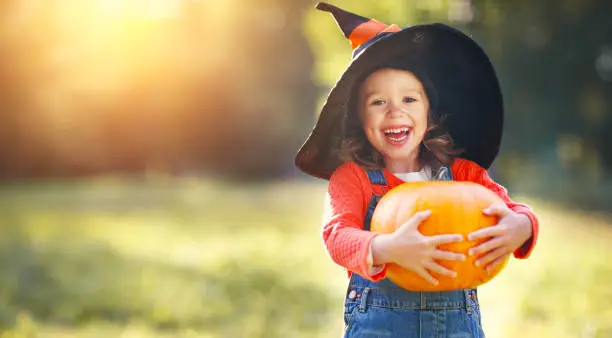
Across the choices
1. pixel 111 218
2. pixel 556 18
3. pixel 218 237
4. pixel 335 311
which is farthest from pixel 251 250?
pixel 556 18

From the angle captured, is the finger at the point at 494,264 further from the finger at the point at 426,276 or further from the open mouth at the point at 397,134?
the open mouth at the point at 397,134

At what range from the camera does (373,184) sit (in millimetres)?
2410

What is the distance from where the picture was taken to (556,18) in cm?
1222

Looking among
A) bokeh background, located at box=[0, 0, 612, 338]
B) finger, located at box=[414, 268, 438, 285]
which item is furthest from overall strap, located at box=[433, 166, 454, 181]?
bokeh background, located at box=[0, 0, 612, 338]

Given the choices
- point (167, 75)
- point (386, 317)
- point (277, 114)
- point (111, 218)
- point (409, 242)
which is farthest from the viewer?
point (277, 114)

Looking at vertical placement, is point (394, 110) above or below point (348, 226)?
above

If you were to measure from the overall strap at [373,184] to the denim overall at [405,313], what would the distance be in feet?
0.05

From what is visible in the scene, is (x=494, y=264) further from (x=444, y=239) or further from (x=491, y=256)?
(x=444, y=239)

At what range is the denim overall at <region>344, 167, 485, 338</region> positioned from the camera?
7.39 ft

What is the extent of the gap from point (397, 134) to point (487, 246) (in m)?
0.47

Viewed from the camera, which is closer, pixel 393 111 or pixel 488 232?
pixel 488 232


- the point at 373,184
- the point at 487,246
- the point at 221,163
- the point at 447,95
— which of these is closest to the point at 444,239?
the point at 487,246

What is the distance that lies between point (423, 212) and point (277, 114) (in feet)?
49.2

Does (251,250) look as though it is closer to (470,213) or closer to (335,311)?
(335,311)
